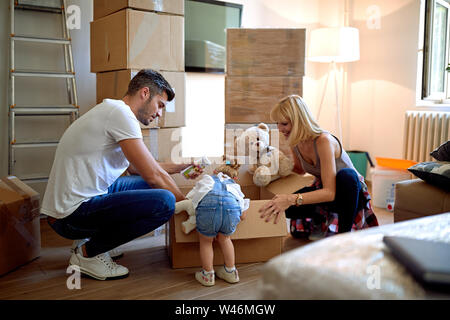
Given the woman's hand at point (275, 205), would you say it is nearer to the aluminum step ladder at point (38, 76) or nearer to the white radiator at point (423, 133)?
the aluminum step ladder at point (38, 76)

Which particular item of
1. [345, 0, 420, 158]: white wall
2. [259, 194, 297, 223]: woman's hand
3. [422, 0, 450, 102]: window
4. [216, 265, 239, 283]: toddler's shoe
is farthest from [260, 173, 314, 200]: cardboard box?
[422, 0, 450, 102]: window

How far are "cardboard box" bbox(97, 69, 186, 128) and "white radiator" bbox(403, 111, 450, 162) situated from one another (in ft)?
6.39

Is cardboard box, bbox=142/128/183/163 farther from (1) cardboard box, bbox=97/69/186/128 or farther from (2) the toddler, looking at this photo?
(2) the toddler

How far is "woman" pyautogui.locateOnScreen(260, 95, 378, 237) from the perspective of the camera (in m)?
2.01

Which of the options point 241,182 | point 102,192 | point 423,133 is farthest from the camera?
point 423,133

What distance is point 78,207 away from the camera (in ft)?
5.93

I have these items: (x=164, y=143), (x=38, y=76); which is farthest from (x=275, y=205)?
(x=38, y=76)

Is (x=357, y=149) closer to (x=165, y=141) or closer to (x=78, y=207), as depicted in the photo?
(x=165, y=141)

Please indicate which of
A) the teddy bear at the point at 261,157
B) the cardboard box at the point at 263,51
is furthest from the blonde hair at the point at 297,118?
the cardboard box at the point at 263,51

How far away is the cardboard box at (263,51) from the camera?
273cm

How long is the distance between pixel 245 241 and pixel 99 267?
67 centimetres

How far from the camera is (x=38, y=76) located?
2805mm

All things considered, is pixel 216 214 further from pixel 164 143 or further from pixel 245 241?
pixel 164 143

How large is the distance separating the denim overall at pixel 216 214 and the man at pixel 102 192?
147 millimetres
